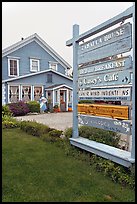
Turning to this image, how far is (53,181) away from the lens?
12.2ft

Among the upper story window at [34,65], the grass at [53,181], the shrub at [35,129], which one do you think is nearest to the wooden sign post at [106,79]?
the grass at [53,181]

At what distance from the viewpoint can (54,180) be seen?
12.3 feet

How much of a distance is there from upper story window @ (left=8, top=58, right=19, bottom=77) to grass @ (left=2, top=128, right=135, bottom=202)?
16337 millimetres

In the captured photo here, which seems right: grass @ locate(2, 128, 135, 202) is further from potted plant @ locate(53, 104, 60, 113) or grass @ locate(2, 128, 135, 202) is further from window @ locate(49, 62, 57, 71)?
window @ locate(49, 62, 57, 71)


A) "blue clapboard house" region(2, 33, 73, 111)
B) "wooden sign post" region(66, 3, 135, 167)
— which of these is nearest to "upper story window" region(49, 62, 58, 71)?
"blue clapboard house" region(2, 33, 73, 111)

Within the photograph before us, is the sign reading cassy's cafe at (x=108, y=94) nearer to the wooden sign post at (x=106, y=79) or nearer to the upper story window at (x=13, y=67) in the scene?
the wooden sign post at (x=106, y=79)

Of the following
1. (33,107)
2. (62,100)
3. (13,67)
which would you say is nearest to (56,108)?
(62,100)

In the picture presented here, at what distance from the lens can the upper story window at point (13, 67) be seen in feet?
67.8

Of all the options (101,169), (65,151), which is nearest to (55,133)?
(65,151)

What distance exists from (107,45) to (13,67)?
17751 millimetres

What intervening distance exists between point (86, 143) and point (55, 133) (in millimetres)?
2173

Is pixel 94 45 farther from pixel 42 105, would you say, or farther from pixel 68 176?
pixel 42 105

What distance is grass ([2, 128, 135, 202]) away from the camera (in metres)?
3.16

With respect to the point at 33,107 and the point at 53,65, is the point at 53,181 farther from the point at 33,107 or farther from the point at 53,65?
the point at 53,65
